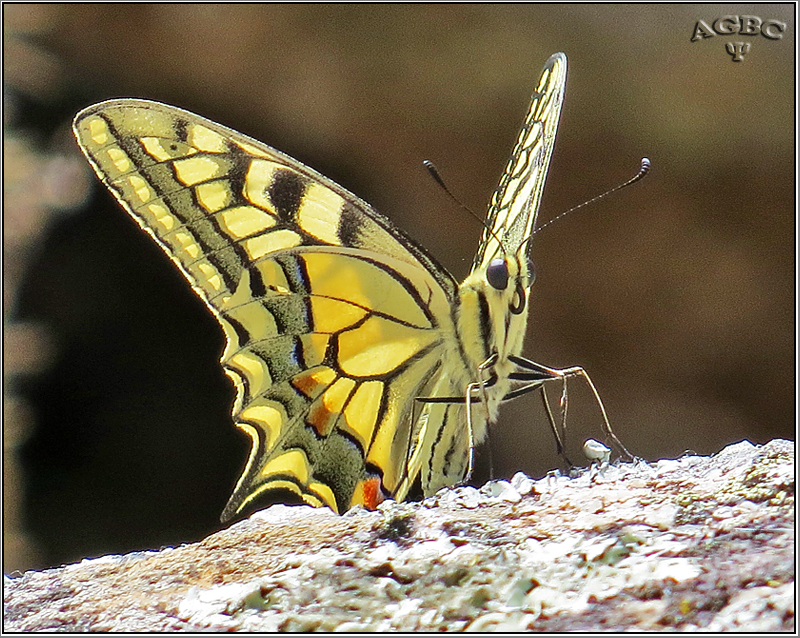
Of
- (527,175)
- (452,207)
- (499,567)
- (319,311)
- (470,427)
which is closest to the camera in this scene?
(499,567)

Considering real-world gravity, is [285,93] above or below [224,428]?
above

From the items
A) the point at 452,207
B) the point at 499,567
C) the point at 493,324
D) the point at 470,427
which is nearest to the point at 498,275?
the point at 493,324

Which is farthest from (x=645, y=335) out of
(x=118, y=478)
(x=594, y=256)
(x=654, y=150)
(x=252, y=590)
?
(x=252, y=590)

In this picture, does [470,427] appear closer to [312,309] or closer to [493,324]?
[493,324]

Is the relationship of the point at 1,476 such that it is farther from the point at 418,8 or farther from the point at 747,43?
the point at 747,43

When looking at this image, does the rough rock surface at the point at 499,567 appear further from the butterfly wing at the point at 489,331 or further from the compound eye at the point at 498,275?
the compound eye at the point at 498,275

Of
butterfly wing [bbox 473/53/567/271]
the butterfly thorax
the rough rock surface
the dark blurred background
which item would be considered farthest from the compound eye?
the dark blurred background

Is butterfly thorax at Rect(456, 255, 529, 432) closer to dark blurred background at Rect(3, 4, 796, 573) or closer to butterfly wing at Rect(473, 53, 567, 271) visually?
butterfly wing at Rect(473, 53, 567, 271)

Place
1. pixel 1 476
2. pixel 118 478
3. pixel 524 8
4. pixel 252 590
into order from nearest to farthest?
pixel 252 590 → pixel 1 476 → pixel 118 478 → pixel 524 8
